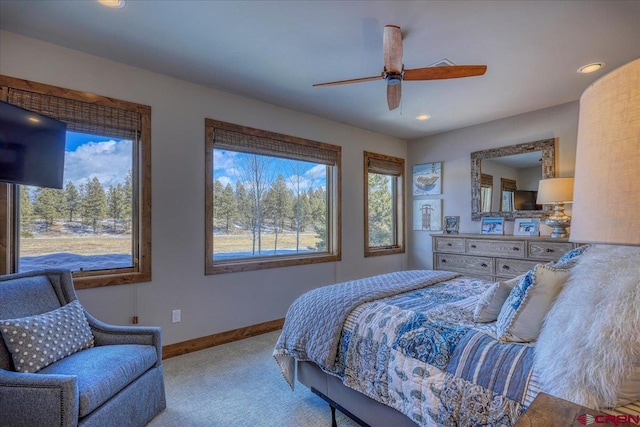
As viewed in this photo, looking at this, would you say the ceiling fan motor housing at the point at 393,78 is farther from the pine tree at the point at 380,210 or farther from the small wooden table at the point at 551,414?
the pine tree at the point at 380,210

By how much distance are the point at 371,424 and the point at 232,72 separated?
9.67ft

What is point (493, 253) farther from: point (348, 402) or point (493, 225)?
point (348, 402)

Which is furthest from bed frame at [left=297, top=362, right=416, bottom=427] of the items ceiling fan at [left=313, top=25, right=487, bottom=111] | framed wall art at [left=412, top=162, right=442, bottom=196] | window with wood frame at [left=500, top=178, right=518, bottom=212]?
framed wall art at [left=412, top=162, right=442, bottom=196]

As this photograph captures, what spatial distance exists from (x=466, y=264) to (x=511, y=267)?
53cm

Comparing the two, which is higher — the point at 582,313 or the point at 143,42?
the point at 143,42

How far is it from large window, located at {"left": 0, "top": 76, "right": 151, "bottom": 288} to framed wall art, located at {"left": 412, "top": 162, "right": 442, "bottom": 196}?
393 centimetres

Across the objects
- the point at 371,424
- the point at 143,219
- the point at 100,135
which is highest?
the point at 100,135

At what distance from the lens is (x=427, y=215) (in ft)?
16.8

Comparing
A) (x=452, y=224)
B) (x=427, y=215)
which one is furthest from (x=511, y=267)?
(x=427, y=215)

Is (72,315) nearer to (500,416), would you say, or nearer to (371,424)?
(371,424)

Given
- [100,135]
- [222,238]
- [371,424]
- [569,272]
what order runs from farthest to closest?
[222,238], [100,135], [371,424], [569,272]

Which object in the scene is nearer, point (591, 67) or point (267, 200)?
point (591, 67)

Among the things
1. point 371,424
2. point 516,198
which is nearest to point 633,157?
point 371,424

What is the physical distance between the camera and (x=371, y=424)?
175 centimetres
